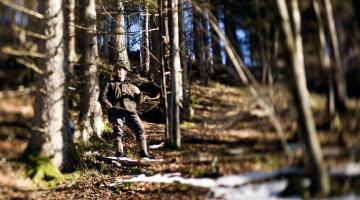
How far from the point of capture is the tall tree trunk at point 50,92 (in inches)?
339

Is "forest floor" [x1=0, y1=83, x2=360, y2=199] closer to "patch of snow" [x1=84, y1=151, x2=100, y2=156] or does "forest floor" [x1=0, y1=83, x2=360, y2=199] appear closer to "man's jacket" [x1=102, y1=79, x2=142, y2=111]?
"patch of snow" [x1=84, y1=151, x2=100, y2=156]

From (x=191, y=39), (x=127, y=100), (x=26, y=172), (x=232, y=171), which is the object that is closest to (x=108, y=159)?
(x=127, y=100)

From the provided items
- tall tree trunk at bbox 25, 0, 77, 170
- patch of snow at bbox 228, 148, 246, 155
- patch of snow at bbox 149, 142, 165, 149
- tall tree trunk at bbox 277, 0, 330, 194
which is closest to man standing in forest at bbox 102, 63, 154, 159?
patch of snow at bbox 149, 142, 165, 149

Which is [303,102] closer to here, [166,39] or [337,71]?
[337,71]

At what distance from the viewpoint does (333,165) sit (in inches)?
215

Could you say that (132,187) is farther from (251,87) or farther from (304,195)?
(304,195)

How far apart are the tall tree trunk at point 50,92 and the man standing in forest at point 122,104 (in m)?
1.57

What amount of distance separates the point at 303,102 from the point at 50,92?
478 cm

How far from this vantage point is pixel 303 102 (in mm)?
5699

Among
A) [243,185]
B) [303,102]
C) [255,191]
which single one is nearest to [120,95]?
[243,185]

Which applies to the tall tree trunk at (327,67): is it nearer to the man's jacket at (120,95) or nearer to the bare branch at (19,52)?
the bare branch at (19,52)

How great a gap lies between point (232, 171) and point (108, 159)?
439cm

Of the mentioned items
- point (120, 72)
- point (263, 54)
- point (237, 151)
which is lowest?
point (237, 151)

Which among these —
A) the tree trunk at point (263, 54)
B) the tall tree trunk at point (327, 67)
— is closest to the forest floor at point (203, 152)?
the tall tree trunk at point (327, 67)
